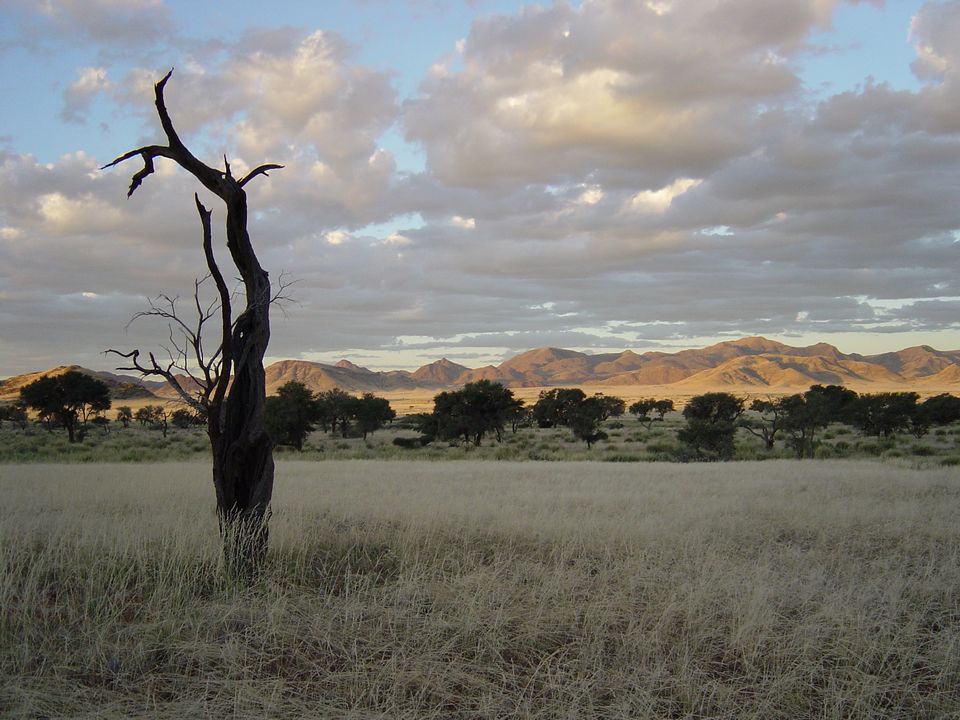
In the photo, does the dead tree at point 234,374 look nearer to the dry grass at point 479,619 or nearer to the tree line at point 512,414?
the dry grass at point 479,619

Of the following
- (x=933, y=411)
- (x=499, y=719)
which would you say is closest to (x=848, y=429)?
(x=933, y=411)

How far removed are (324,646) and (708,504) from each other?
10008 mm

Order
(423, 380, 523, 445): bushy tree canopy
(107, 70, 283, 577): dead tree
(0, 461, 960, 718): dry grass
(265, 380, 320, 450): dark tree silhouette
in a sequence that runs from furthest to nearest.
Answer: (423, 380, 523, 445): bushy tree canopy < (265, 380, 320, 450): dark tree silhouette < (107, 70, 283, 577): dead tree < (0, 461, 960, 718): dry grass

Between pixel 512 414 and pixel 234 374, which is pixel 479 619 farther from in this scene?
pixel 512 414

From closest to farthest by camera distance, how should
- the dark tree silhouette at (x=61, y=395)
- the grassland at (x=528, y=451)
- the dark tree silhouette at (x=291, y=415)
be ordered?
1. the grassland at (x=528, y=451)
2. the dark tree silhouette at (x=291, y=415)
3. the dark tree silhouette at (x=61, y=395)

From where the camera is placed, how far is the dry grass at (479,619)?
5078 mm

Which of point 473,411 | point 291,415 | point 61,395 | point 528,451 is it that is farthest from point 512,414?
point 61,395

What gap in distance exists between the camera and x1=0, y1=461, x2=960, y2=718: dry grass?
16.7ft

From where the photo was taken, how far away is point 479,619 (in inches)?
242

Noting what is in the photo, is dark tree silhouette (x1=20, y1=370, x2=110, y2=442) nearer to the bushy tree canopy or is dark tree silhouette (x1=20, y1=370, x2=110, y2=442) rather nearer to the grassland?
the grassland

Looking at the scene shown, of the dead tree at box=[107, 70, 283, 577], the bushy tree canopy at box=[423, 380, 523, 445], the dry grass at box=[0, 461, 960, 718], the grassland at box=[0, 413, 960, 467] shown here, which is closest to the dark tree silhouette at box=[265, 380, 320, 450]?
the grassland at box=[0, 413, 960, 467]

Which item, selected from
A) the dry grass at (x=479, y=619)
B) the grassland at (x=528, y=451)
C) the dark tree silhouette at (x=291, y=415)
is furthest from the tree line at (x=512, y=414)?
the dry grass at (x=479, y=619)

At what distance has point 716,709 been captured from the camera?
5.07m

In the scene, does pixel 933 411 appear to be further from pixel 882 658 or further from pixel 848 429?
pixel 882 658
